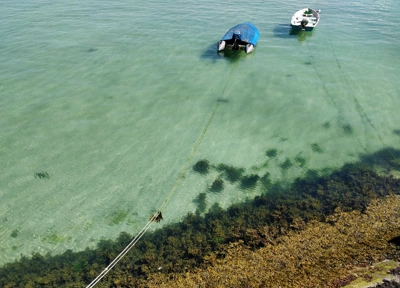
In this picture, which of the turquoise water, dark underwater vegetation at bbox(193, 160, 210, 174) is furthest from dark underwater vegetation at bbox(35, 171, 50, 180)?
dark underwater vegetation at bbox(193, 160, 210, 174)

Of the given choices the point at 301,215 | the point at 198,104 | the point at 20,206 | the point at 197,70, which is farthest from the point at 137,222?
the point at 197,70

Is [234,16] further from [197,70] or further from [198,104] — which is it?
[198,104]

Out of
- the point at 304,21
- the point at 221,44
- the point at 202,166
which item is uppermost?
the point at 304,21

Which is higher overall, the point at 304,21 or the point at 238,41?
the point at 304,21

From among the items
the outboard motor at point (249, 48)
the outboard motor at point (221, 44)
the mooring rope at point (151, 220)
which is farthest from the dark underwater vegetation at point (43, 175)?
the outboard motor at point (249, 48)

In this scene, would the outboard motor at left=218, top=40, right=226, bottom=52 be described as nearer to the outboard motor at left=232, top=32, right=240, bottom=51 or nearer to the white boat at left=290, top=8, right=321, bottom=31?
the outboard motor at left=232, top=32, right=240, bottom=51

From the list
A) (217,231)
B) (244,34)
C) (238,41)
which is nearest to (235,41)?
(238,41)

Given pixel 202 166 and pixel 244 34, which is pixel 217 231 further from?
pixel 244 34
